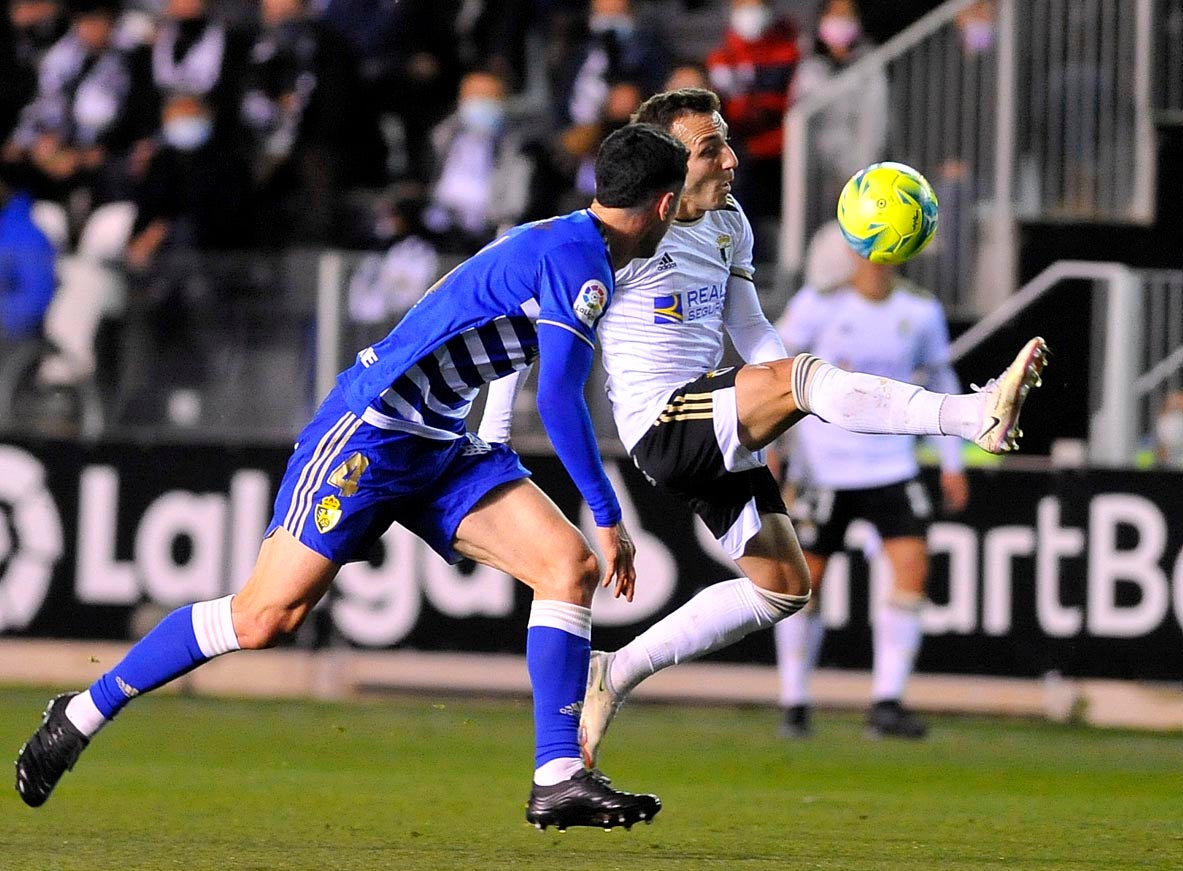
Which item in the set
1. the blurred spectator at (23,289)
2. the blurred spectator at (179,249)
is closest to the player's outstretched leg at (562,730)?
the blurred spectator at (179,249)

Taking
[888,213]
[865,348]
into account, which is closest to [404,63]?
[865,348]

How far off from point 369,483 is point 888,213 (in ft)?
7.12

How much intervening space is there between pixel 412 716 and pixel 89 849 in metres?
4.89

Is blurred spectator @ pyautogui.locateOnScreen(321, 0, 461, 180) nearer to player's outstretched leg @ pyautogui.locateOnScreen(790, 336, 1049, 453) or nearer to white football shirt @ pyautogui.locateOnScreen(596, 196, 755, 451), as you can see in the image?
white football shirt @ pyautogui.locateOnScreen(596, 196, 755, 451)

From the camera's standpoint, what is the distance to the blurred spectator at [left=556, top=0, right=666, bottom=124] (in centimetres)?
1446

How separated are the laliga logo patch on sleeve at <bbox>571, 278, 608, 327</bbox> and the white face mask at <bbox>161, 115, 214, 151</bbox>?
9041 mm

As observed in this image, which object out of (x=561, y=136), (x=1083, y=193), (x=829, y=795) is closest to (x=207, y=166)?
(x=561, y=136)

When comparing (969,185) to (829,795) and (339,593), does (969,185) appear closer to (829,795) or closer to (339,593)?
(339,593)

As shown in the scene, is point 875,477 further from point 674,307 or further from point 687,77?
point 687,77

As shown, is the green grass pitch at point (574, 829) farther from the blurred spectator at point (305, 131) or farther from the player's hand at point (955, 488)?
the blurred spectator at point (305, 131)

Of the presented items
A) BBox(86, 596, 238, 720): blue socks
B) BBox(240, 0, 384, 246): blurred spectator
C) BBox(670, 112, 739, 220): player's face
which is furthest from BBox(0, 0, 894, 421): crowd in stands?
BBox(86, 596, 238, 720): blue socks

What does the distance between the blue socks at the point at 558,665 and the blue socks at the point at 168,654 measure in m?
0.97

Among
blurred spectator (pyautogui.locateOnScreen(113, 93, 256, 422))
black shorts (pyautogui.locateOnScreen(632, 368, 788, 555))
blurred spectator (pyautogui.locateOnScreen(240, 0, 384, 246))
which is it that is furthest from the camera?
blurred spectator (pyautogui.locateOnScreen(240, 0, 384, 246))

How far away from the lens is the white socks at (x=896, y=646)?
1030 cm
